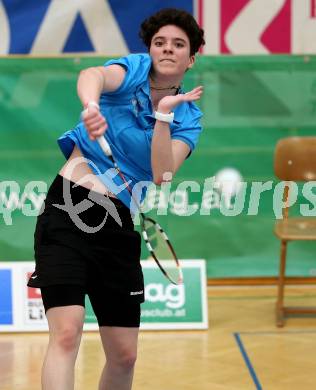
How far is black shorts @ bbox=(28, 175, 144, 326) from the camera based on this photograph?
3359mm

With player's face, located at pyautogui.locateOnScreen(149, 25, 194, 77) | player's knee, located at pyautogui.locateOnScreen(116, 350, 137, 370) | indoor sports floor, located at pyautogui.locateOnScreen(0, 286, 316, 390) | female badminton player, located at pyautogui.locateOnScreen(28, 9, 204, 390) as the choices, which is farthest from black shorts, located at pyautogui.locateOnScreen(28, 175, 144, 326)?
indoor sports floor, located at pyautogui.locateOnScreen(0, 286, 316, 390)

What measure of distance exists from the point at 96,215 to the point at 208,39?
14.3ft

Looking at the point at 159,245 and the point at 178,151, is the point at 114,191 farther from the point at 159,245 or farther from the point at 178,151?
the point at 159,245

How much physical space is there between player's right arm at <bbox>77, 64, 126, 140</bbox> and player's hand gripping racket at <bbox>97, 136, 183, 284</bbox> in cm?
12

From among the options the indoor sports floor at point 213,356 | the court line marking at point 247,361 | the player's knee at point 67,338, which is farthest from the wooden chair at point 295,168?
the player's knee at point 67,338

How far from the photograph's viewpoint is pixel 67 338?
3211mm

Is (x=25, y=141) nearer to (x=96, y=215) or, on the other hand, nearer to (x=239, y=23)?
(x=239, y=23)

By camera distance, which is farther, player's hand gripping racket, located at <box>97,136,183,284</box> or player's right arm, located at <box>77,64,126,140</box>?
player's hand gripping racket, located at <box>97,136,183,284</box>

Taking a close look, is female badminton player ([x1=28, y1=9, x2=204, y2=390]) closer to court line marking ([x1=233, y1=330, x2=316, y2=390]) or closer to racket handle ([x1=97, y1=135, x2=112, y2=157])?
racket handle ([x1=97, y1=135, x2=112, y2=157])

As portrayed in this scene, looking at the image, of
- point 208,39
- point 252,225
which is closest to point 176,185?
point 252,225

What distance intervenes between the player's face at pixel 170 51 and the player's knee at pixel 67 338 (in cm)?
110

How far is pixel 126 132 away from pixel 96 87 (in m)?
0.33

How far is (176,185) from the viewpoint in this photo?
24.3 ft

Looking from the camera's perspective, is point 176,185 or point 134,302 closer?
point 134,302
